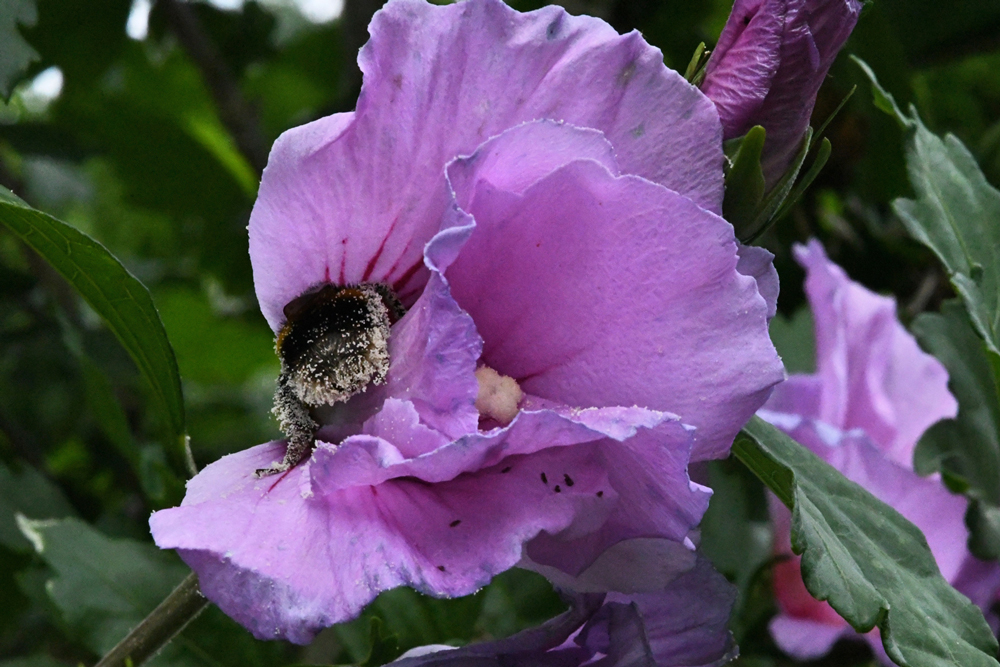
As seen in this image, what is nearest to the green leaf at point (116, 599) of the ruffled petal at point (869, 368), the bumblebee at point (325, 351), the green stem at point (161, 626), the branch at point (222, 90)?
the green stem at point (161, 626)

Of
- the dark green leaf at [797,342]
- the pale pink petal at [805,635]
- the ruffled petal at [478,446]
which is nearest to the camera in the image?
the ruffled petal at [478,446]

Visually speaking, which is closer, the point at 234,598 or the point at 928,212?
the point at 234,598

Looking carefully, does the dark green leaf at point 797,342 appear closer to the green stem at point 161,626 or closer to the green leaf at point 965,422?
the green leaf at point 965,422

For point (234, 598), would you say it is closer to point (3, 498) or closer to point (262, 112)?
point (3, 498)

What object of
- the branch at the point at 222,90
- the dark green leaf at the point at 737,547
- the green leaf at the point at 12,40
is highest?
the green leaf at the point at 12,40

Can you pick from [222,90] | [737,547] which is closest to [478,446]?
[737,547]

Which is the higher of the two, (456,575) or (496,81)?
(496,81)

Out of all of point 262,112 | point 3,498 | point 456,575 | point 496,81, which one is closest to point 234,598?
point 456,575
